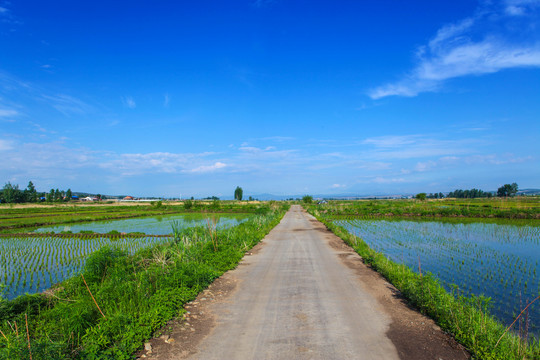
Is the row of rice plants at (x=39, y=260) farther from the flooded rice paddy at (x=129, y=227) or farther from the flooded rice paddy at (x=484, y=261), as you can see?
the flooded rice paddy at (x=484, y=261)

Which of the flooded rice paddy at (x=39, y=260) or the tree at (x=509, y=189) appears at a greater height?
the tree at (x=509, y=189)

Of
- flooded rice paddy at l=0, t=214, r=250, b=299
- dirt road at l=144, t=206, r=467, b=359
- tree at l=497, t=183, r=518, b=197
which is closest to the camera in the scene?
dirt road at l=144, t=206, r=467, b=359

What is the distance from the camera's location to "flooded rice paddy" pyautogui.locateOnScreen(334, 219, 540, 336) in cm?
737

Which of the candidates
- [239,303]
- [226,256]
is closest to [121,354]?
[239,303]

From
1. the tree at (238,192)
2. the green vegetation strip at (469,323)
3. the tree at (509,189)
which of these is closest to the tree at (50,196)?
the tree at (238,192)

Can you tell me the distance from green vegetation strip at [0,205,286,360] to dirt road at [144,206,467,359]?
44cm

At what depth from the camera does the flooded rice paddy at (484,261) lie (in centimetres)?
737

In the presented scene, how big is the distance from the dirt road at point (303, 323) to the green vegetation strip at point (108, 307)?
436 millimetres

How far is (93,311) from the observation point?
534 centimetres

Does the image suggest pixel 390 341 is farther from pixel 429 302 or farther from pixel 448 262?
pixel 448 262

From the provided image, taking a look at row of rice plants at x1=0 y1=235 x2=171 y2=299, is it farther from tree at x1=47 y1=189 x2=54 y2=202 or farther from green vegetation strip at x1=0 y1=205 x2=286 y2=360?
tree at x1=47 y1=189 x2=54 y2=202

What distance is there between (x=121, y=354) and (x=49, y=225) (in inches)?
1153

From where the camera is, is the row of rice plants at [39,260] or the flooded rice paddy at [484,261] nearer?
the flooded rice paddy at [484,261]

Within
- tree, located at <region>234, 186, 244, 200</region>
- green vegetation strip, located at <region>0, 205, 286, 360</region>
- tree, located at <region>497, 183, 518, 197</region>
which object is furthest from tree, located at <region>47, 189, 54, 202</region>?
tree, located at <region>497, 183, 518, 197</region>
